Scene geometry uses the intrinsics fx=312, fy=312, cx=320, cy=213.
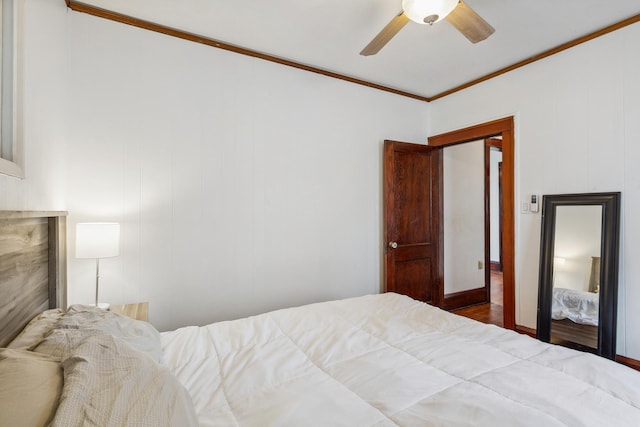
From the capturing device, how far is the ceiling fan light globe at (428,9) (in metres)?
1.64

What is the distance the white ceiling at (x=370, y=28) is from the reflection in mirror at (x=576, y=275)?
139 centimetres

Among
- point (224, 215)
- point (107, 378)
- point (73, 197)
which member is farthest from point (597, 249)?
point (73, 197)

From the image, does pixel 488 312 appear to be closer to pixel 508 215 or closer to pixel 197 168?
pixel 508 215

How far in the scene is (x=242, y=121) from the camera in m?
2.62

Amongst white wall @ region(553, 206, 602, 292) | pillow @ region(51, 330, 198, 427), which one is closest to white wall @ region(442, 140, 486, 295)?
white wall @ region(553, 206, 602, 292)

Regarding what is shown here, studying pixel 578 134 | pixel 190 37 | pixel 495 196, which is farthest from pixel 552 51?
pixel 495 196

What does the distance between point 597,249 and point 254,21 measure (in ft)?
10.0

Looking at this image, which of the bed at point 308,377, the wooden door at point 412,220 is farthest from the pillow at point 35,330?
the wooden door at point 412,220

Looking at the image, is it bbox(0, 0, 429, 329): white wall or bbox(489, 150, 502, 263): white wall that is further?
bbox(489, 150, 502, 263): white wall

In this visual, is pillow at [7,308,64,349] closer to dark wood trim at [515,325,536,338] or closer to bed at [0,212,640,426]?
bed at [0,212,640,426]

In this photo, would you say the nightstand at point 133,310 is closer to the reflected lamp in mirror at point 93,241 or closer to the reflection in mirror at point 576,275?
the reflected lamp in mirror at point 93,241

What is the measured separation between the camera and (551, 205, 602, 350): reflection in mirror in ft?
7.66

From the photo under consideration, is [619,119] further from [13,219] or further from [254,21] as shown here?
[13,219]

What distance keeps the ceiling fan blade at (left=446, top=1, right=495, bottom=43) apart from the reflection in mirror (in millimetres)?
1608
